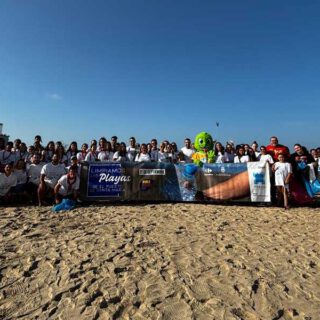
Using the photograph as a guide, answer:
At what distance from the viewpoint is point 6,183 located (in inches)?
331

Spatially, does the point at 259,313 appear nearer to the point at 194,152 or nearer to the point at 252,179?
the point at 252,179

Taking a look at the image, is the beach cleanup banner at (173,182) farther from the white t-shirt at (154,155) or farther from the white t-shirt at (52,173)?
the white t-shirt at (154,155)

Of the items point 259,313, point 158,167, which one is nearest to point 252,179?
point 158,167

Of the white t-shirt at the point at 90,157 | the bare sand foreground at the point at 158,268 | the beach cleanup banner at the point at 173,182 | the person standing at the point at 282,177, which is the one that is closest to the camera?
the bare sand foreground at the point at 158,268

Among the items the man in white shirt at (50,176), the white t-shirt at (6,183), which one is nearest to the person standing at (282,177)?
the man in white shirt at (50,176)

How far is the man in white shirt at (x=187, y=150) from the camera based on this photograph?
10.2 meters

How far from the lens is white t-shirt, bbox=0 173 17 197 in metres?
8.34

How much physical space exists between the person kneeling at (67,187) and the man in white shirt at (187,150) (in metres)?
3.98

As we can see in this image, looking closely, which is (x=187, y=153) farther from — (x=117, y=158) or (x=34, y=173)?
(x=34, y=173)

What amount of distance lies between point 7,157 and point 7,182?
1.29 metres

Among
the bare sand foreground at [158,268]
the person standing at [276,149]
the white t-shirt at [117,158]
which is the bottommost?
the bare sand foreground at [158,268]

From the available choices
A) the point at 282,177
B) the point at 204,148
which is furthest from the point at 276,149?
the point at 204,148

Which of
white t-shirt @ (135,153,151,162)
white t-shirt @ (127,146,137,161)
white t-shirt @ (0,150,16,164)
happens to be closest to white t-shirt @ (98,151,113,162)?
white t-shirt @ (127,146,137,161)

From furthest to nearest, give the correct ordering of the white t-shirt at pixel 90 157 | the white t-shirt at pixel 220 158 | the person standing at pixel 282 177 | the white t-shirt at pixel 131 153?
the white t-shirt at pixel 220 158 < the white t-shirt at pixel 131 153 < the white t-shirt at pixel 90 157 < the person standing at pixel 282 177
